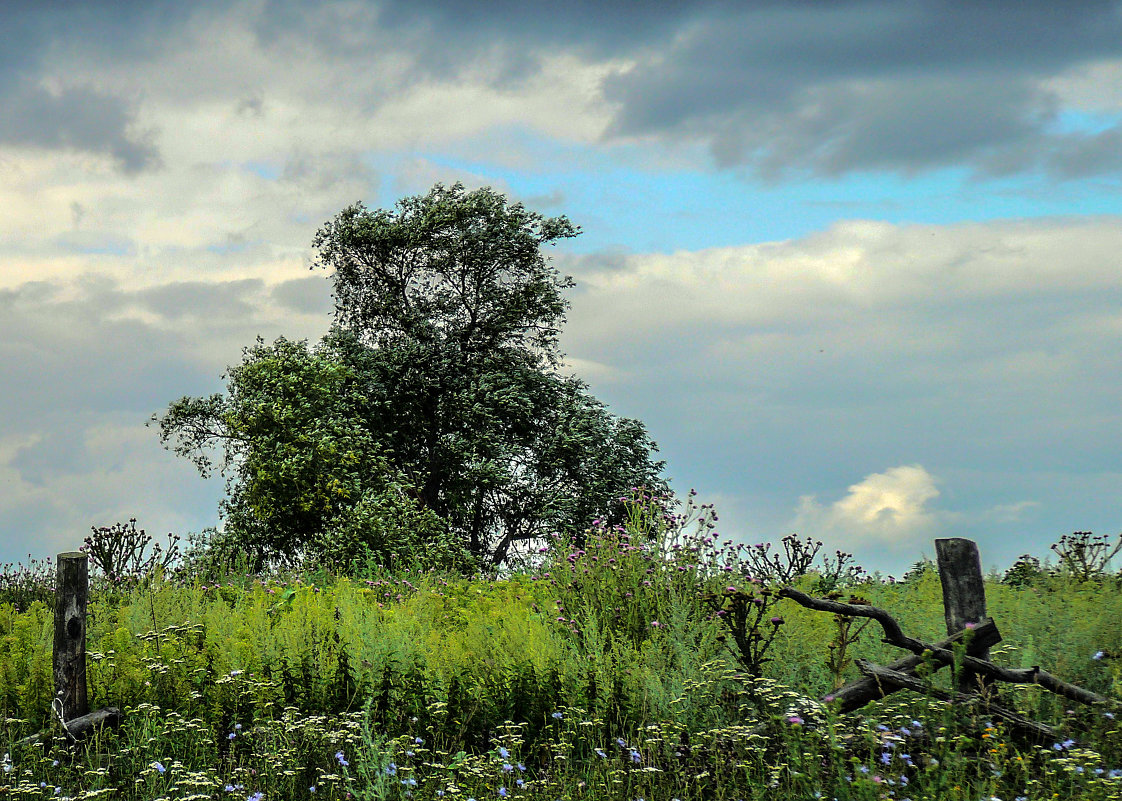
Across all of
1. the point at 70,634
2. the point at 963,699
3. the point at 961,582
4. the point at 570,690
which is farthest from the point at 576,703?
the point at 70,634

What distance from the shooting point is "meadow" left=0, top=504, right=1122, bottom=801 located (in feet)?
16.9

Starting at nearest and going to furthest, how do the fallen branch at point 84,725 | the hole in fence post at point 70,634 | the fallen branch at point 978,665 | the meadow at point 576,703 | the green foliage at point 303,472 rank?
the meadow at point 576,703 < the fallen branch at point 978,665 < the fallen branch at point 84,725 < the hole in fence post at point 70,634 < the green foliage at point 303,472

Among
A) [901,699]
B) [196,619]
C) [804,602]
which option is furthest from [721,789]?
[196,619]

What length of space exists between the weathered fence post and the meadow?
32 cm

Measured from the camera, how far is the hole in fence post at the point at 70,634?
668cm

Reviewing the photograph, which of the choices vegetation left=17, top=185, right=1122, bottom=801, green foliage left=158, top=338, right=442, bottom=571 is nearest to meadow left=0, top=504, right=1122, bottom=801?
vegetation left=17, top=185, right=1122, bottom=801

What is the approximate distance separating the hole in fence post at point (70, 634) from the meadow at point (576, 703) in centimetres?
20

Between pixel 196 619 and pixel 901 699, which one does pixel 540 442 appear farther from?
pixel 901 699

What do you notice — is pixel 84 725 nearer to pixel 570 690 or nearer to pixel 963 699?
pixel 570 690

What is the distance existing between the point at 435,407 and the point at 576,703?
48.5ft

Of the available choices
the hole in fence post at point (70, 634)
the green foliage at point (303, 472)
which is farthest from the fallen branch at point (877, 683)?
the green foliage at point (303, 472)

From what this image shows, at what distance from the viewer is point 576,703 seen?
625 centimetres

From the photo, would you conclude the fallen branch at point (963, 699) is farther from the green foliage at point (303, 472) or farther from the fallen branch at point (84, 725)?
the green foliage at point (303, 472)

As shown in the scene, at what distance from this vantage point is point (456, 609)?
9.79m
